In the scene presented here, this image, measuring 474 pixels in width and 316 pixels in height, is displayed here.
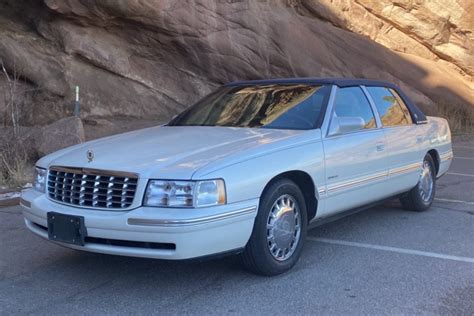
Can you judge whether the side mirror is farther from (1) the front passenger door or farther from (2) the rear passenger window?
(2) the rear passenger window

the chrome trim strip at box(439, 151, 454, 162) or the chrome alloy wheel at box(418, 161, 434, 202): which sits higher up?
the chrome trim strip at box(439, 151, 454, 162)

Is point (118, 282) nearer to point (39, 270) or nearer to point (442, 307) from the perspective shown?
point (39, 270)

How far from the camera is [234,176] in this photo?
4551 mm

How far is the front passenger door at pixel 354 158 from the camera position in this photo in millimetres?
5562

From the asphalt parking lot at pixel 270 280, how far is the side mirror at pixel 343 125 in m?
1.11

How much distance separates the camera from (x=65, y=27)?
522 inches

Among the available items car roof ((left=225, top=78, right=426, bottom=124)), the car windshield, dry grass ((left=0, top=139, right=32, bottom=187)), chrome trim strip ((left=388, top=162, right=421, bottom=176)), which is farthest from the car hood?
dry grass ((left=0, top=139, right=32, bottom=187))

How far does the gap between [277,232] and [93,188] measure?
4.83ft

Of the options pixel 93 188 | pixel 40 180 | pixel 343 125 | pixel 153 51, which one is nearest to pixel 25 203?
pixel 40 180

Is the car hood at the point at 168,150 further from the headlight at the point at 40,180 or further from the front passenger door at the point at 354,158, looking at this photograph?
the front passenger door at the point at 354,158

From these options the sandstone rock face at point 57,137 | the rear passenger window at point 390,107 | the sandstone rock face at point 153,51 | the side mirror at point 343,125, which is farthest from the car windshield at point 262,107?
the sandstone rock face at point 153,51

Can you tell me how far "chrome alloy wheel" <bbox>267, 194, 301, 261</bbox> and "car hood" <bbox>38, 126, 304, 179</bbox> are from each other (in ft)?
1.69

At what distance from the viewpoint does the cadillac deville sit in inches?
172

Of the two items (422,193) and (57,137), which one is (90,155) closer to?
(422,193)
